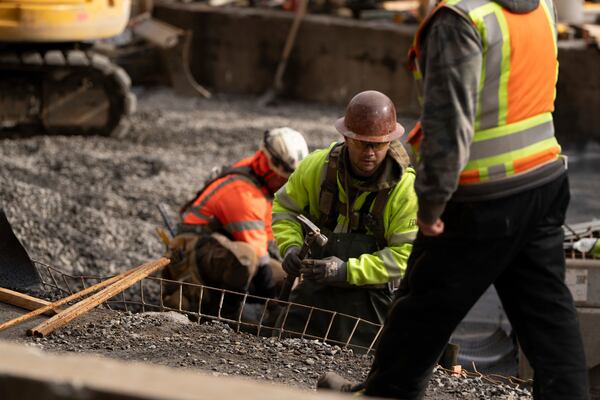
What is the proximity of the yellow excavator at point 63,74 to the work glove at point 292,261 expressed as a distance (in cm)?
740

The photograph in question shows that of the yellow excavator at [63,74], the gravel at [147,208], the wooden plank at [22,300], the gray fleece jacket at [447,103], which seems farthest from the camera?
the yellow excavator at [63,74]

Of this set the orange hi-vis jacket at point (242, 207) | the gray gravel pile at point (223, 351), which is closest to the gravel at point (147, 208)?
the gray gravel pile at point (223, 351)

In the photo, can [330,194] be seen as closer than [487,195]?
No

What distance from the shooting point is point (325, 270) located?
597 cm

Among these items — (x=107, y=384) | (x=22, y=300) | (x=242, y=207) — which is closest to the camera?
(x=107, y=384)

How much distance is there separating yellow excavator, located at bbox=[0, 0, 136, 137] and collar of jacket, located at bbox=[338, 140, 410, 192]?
756cm

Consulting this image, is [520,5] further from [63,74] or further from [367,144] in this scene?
[63,74]

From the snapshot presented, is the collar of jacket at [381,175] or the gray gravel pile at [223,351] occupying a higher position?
the collar of jacket at [381,175]

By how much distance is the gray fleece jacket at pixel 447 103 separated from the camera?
4.13 metres

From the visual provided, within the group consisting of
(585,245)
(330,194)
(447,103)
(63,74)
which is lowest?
(63,74)

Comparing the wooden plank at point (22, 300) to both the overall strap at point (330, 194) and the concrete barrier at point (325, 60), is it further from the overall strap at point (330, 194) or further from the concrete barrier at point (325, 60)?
the concrete barrier at point (325, 60)

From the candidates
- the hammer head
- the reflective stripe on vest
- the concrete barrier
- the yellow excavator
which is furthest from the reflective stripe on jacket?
the concrete barrier

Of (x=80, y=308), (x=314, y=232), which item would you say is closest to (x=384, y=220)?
(x=314, y=232)

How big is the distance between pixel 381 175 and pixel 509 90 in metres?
1.70
